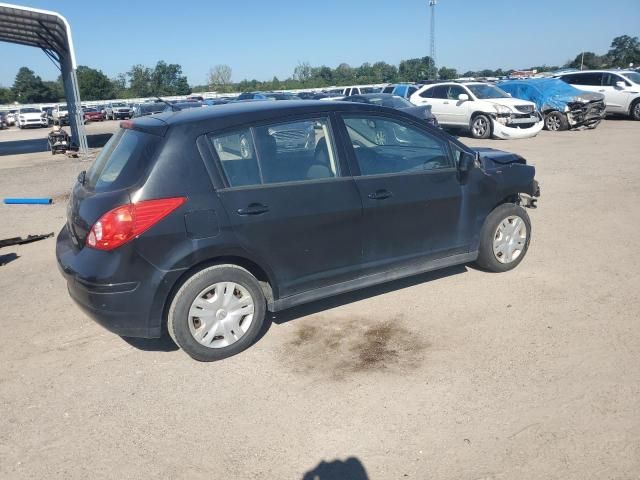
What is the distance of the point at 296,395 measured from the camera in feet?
11.2

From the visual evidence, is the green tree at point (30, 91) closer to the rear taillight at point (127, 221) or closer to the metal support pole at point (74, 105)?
the metal support pole at point (74, 105)

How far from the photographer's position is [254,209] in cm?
377

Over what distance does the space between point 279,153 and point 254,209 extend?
531 millimetres

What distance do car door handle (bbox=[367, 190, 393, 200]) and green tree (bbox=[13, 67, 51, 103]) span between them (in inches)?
3624

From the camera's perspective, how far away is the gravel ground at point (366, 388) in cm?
281

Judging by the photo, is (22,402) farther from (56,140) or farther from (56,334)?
(56,140)

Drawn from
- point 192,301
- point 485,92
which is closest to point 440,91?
point 485,92

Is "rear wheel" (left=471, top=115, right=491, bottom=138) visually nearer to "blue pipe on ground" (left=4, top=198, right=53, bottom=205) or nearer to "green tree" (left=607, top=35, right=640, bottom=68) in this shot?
"blue pipe on ground" (left=4, top=198, right=53, bottom=205)

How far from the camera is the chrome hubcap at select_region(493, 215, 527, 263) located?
5.13m

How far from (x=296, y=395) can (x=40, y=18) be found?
59.0 feet

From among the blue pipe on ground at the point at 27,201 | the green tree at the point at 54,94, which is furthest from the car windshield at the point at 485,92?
the green tree at the point at 54,94

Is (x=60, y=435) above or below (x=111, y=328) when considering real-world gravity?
below

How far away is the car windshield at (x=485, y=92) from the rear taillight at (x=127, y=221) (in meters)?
15.8

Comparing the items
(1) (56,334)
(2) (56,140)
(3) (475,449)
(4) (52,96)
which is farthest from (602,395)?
(4) (52,96)
